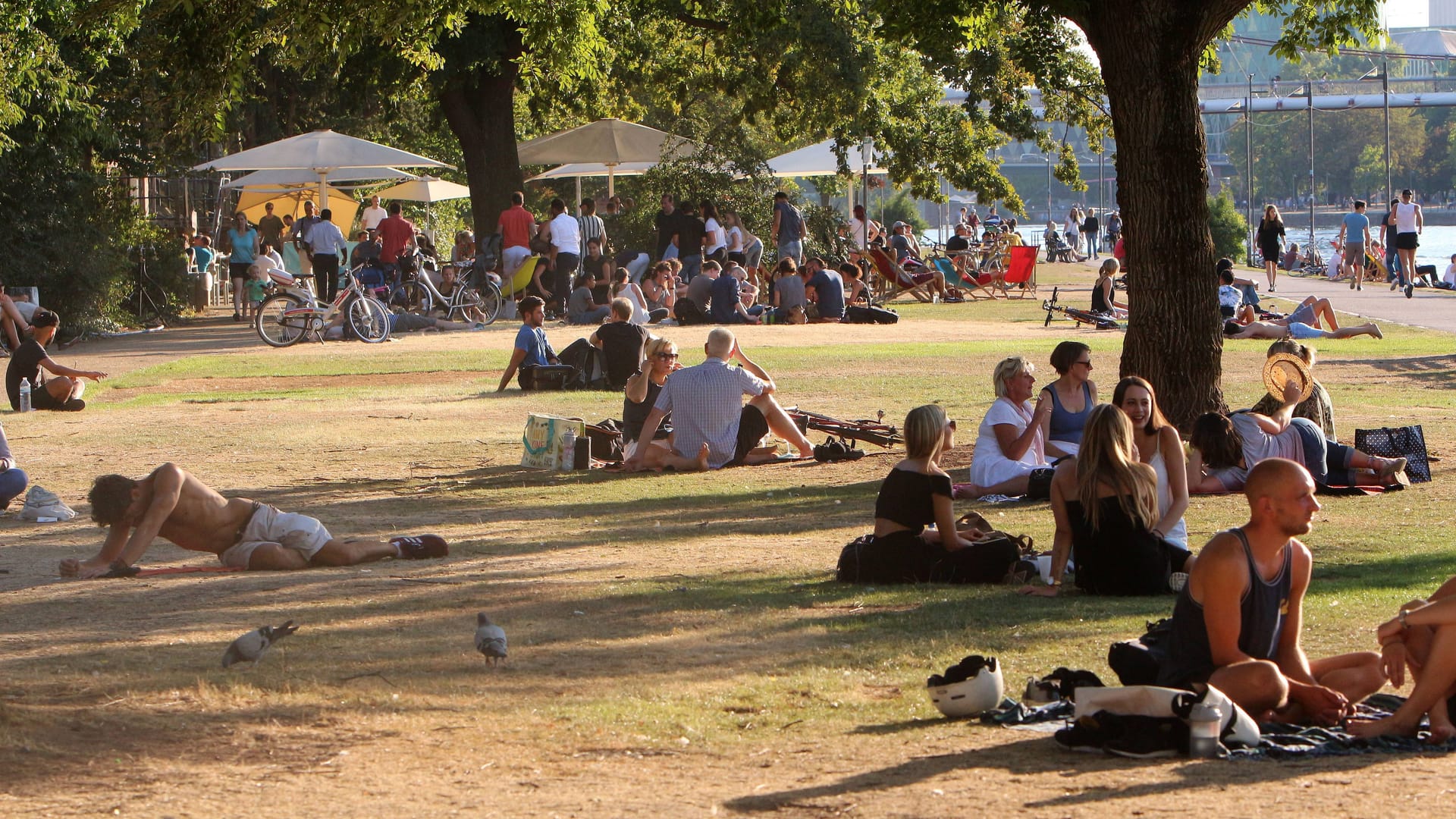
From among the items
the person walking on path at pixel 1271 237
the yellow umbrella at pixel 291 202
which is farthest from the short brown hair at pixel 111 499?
the yellow umbrella at pixel 291 202

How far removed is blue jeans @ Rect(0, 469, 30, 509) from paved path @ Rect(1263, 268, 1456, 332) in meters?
19.9

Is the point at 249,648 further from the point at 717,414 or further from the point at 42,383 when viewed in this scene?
the point at 42,383

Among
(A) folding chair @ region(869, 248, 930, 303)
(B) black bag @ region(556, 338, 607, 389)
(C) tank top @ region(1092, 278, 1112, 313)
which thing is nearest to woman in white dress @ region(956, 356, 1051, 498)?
(B) black bag @ region(556, 338, 607, 389)

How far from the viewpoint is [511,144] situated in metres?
30.5

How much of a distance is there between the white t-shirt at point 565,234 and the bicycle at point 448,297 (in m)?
1.22

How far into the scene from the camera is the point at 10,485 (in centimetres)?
1130

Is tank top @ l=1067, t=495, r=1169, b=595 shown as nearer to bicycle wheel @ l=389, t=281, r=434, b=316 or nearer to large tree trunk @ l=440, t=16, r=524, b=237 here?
bicycle wheel @ l=389, t=281, r=434, b=316

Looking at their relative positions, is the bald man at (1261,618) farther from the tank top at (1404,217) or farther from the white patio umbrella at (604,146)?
the tank top at (1404,217)

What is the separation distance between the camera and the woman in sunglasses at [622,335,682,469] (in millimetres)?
13172

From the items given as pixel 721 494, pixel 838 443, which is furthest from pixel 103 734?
A: pixel 838 443

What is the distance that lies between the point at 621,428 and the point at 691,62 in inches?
842

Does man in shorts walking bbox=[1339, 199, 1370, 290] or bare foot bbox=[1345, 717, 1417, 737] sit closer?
bare foot bbox=[1345, 717, 1417, 737]

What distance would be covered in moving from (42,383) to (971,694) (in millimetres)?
13705

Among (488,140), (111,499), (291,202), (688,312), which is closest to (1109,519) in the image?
(111,499)
